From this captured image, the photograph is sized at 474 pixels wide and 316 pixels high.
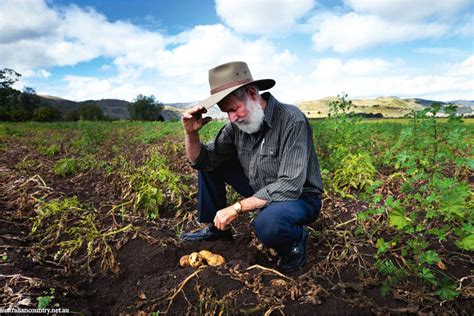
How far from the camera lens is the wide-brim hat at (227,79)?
2.60 m

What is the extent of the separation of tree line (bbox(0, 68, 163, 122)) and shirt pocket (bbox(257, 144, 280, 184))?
12.5m

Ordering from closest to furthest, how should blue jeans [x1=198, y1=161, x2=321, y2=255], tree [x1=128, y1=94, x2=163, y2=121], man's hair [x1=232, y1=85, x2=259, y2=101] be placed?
blue jeans [x1=198, y1=161, x2=321, y2=255] → man's hair [x1=232, y1=85, x2=259, y2=101] → tree [x1=128, y1=94, x2=163, y2=121]

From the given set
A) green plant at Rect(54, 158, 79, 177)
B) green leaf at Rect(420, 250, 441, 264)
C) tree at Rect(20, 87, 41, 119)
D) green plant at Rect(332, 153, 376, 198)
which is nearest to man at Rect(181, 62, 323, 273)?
green leaf at Rect(420, 250, 441, 264)

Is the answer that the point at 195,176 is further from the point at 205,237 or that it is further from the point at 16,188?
the point at 16,188

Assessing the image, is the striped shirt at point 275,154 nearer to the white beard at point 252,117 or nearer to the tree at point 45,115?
the white beard at point 252,117

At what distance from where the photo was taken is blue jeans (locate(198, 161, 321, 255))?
252 centimetres

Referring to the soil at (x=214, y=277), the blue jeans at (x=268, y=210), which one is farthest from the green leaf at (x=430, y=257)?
the blue jeans at (x=268, y=210)

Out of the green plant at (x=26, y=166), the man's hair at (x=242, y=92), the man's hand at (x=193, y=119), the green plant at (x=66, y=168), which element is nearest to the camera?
the man's hair at (x=242, y=92)

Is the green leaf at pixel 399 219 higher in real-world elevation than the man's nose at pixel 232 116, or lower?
lower

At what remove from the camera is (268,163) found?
2.81 m

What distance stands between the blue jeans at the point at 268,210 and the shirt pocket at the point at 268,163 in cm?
31

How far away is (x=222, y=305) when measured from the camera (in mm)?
1949

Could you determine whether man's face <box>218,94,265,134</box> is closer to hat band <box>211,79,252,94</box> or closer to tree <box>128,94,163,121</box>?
hat band <box>211,79,252,94</box>

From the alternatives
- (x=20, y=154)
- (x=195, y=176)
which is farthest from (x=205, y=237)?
(x=20, y=154)
